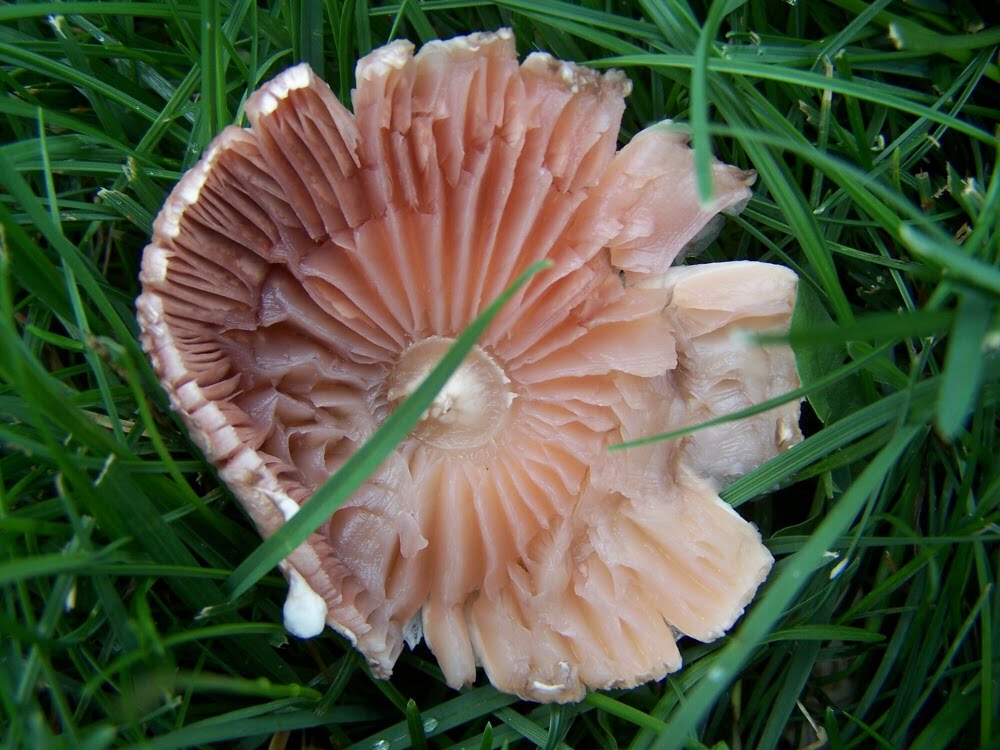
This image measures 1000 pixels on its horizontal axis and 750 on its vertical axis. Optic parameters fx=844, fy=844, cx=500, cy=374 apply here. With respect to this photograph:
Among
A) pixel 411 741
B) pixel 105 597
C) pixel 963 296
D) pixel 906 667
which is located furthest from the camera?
pixel 906 667

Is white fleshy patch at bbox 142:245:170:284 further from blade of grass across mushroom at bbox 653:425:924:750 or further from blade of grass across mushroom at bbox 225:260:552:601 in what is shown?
blade of grass across mushroom at bbox 653:425:924:750

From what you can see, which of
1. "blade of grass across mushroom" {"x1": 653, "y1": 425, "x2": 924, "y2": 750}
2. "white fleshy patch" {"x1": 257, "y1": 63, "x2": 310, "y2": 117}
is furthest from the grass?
"white fleshy patch" {"x1": 257, "y1": 63, "x2": 310, "y2": 117}

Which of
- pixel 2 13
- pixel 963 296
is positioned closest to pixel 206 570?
pixel 2 13

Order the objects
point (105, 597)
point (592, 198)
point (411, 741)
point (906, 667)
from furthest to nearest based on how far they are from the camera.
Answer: point (906, 667)
point (411, 741)
point (592, 198)
point (105, 597)

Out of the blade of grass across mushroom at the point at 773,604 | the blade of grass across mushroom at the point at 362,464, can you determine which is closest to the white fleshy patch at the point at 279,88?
the blade of grass across mushroom at the point at 362,464

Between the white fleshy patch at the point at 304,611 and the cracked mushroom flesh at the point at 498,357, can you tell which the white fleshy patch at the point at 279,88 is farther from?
the white fleshy patch at the point at 304,611

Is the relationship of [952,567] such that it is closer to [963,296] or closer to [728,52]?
[963,296]

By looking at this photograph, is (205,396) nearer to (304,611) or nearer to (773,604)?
(304,611)
